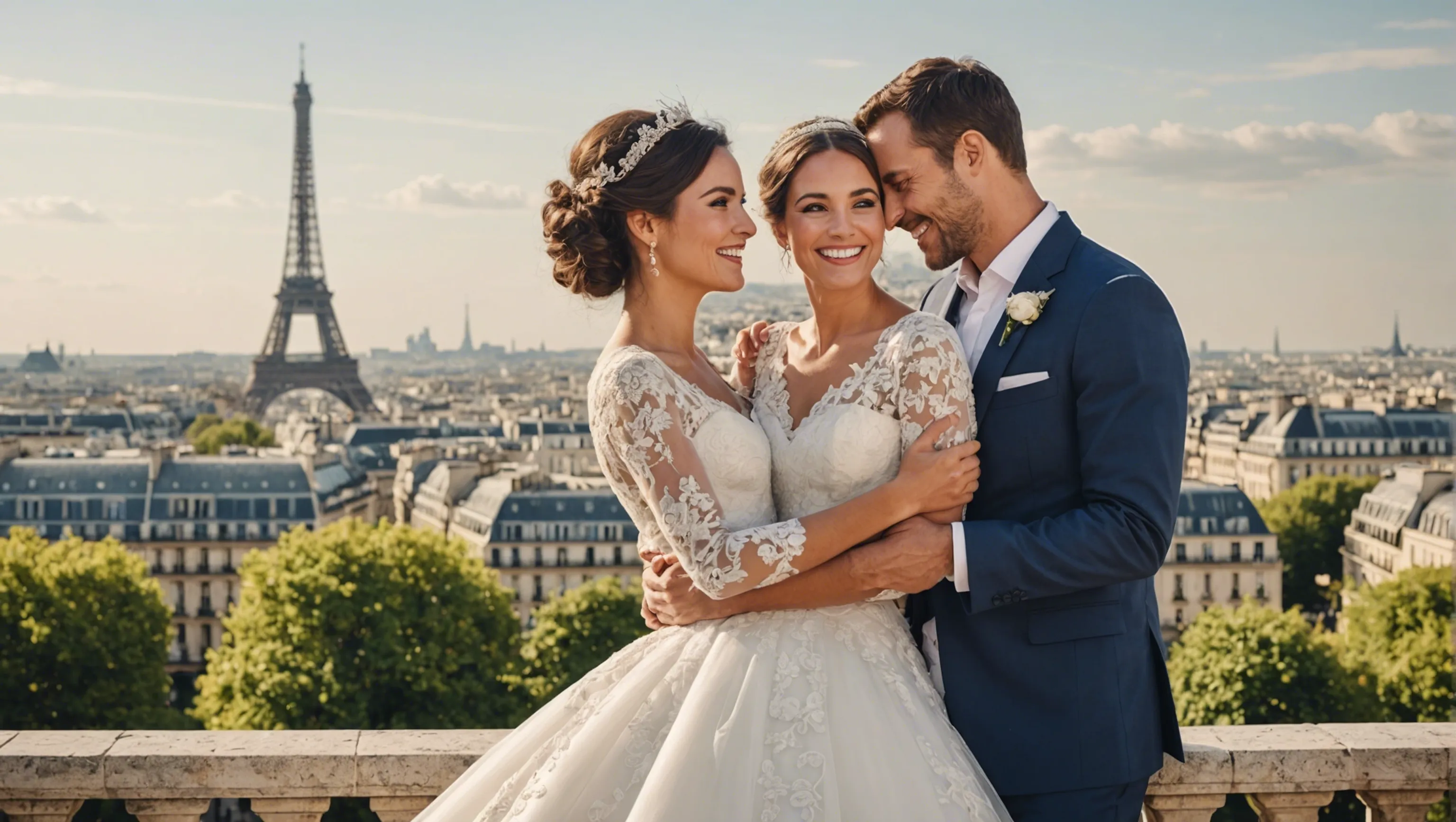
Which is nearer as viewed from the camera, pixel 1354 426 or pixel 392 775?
pixel 392 775

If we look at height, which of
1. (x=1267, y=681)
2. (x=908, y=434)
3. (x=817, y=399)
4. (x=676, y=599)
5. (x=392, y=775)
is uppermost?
(x=817, y=399)

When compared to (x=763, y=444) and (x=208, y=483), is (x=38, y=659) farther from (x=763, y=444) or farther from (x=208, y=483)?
(x=208, y=483)

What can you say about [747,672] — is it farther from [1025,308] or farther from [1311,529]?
[1311,529]

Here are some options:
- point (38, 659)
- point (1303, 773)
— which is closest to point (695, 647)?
point (1303, 773)

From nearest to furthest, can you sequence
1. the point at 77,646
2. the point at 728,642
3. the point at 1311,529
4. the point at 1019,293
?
the point at 728,642, the point at 1019,293, the point at 77,646, the point at 1311,529

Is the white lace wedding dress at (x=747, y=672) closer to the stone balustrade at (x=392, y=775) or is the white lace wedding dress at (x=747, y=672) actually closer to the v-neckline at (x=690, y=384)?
the v-neckline at (x=690, y=384)

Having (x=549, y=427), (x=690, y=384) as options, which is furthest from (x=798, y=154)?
(x=549, y=427)

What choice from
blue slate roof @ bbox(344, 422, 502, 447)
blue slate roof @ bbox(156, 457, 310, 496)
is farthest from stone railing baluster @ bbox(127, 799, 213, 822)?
blue slate roof @ bbox(344, 422, 502, 447)

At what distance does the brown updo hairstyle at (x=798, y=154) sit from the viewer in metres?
4.84

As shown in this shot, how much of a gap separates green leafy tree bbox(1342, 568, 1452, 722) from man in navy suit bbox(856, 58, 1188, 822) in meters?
22.9

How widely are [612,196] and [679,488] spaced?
1.05 m

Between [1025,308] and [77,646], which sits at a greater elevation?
[1025,308]

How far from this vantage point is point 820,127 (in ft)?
16.0

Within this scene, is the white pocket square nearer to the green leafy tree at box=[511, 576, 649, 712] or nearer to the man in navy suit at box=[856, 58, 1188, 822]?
the man in navy suit at box=[856, 58, 1188, 822]
